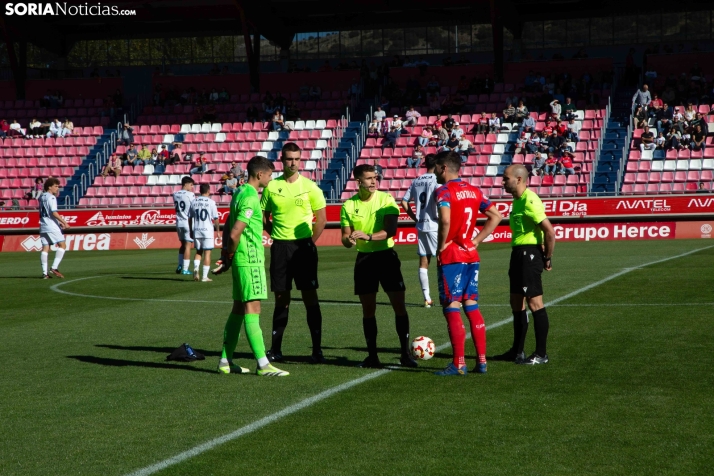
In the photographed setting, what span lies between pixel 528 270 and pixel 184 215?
13.8 m

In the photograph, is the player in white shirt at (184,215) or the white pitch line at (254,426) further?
the player in white shirt at (184,215)

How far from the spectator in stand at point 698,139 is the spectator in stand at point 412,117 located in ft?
38.7

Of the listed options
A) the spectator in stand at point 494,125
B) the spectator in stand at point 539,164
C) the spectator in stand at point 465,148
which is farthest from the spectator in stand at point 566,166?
the spectator in stand at point 465,148

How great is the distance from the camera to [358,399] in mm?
7527

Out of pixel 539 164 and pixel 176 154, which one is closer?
pixel 539 164

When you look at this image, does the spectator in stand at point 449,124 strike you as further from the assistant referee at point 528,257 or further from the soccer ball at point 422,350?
the soccer ball at point 422,350

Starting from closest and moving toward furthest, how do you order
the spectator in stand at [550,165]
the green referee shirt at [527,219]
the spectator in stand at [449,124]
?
the green referee shirt at [527,219] < the spectator in stand at [550,165] < the spectator in stand at [449,124]

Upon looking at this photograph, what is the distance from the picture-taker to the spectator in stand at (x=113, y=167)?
41.8 metres

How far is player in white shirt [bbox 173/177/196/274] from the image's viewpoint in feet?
69.5

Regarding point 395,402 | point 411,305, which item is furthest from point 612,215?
point 395,402

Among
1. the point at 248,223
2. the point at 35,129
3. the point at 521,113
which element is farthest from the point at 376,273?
the point at 35,129

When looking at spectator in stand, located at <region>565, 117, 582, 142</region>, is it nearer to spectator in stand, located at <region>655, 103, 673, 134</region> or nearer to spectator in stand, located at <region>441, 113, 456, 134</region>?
spectator in stand, located at <region>655, 103, 673, 134</region>

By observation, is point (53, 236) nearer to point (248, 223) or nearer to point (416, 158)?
point (248, 223)

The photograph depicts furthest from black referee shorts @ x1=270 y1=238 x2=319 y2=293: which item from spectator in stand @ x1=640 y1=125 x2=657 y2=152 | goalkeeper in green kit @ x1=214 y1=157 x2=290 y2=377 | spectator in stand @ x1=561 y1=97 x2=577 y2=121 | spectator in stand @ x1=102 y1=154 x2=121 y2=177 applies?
spectator in stand @ x1=102 y1=154 x2=121 y2=177
